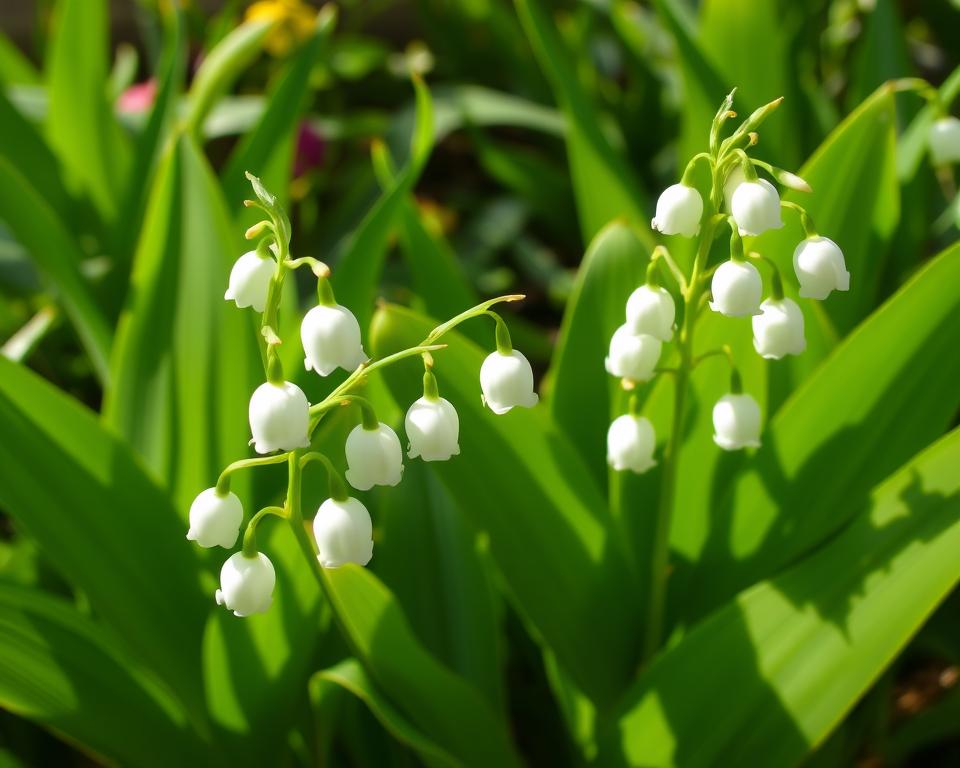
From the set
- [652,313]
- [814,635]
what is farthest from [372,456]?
[814,635]

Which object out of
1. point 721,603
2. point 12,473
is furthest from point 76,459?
point 721,603

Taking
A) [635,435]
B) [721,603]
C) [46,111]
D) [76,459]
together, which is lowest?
[721,603]

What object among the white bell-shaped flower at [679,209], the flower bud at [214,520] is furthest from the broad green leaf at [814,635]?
the flower bud at [214,520]

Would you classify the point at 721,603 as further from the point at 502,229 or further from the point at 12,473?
the point at 502,229

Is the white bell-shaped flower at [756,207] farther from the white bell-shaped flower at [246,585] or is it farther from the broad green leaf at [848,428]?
the white bell-shaped flower at [246,585]

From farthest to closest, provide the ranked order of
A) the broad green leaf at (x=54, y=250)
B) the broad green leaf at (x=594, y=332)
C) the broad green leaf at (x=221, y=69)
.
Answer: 1. the broad green leaf at (x=221, y=69)
2. the broad green leaf at (x=54, y=250)
3. the broad green leaf at (x=594, y=332)

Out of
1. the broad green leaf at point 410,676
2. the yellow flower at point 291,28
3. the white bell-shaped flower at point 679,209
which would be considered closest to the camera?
the white bell-shaped flower at point 679,209
